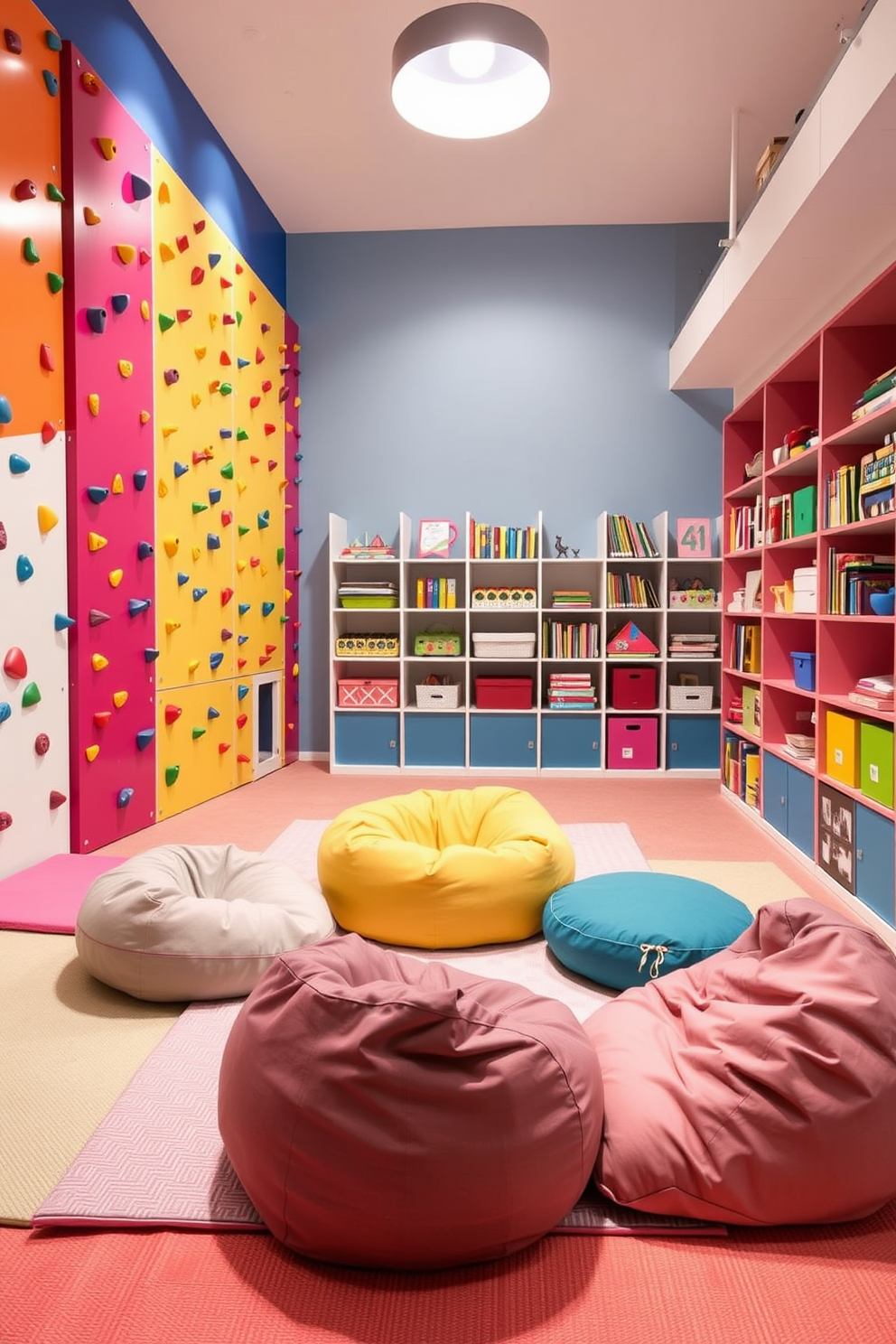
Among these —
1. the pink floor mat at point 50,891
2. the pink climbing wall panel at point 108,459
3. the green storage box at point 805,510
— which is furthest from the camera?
the green storage box at point 805,510

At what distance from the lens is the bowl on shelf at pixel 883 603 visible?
286 cm

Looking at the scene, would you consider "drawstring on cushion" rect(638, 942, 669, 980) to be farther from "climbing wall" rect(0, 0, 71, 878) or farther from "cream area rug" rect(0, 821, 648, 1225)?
"climbing wall" rect(0, 0, 71, 878)

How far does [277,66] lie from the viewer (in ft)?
13.6

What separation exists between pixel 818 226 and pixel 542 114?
208 centimetres

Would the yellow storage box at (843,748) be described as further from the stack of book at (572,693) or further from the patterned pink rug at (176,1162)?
the stack of book at (572,693)

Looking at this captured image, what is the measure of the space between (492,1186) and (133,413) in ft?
10.7

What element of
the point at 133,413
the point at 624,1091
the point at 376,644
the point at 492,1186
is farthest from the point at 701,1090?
the point at 376,644

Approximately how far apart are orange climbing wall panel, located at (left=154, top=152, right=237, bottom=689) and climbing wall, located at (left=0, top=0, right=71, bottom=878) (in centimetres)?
77

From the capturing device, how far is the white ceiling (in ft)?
12.5

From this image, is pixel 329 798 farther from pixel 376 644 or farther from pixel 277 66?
pixel 277 66

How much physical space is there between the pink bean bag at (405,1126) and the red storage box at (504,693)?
4241mm

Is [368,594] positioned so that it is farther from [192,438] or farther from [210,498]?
[192,438]

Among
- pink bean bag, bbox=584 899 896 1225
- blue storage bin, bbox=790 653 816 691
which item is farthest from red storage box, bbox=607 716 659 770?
pink bean bag, bbox=584 899 896 1225

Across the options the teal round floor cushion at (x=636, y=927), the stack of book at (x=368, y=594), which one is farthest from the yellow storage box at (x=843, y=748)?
the stack of book at (x=368, y=594)
